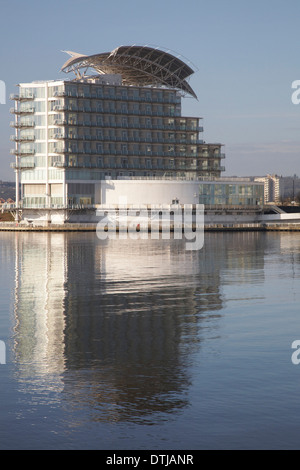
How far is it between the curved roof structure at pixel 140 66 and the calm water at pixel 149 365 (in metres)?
109

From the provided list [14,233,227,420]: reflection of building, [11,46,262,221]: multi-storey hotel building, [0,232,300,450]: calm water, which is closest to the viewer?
[0,232,300,450]: calm water

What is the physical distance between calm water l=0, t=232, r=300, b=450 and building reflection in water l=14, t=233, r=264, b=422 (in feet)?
0.18

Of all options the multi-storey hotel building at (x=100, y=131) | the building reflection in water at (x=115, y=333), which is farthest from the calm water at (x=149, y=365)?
the multi-storey hotel building at (x=100, y=131)

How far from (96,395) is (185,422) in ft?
9.88

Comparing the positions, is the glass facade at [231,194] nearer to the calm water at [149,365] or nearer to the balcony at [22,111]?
the balcony at [22,111]

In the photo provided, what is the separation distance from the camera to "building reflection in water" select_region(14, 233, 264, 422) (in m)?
18.6

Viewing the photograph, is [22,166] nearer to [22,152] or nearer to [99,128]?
[22,152]

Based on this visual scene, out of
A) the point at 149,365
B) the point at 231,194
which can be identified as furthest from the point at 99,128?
the point at 149,365

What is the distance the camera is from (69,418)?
1680 centimetres

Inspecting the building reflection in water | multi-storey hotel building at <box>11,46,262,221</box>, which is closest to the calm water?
the building reflection in water

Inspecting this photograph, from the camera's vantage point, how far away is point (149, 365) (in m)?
21.5

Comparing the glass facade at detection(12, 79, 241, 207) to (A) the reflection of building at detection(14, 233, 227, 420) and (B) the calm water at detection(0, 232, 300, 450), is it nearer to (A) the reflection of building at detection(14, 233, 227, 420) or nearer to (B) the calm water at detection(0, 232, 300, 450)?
(A) the reflection of building at detection(14, 233, 227, 420)

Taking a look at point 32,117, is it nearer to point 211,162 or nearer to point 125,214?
point 125,214

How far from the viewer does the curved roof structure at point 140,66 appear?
145m
